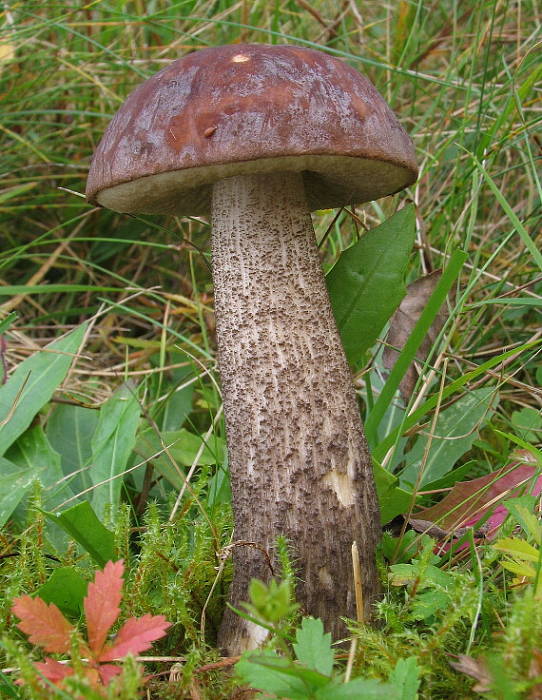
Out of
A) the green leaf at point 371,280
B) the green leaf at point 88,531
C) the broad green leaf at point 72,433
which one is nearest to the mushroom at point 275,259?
the green leaf at point 371,280

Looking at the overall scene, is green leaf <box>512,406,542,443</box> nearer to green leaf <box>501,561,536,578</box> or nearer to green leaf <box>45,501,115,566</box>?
green leaf <box>501,561,536,578</box>

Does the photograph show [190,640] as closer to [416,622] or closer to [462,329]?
[416,622]

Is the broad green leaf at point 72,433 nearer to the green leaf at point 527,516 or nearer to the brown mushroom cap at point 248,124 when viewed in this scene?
the brown mushroom cap at point 248,124

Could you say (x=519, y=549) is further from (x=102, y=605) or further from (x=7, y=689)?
(x=7, y=689)

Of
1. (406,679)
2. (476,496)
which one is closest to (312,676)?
(406,679)

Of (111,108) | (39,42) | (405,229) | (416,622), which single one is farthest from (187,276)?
(416,622)

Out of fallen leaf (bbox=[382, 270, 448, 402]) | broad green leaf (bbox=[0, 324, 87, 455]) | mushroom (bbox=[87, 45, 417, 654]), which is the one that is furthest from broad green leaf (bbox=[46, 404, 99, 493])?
fallen leaf (bbox=[382, 270, 448, 402])
